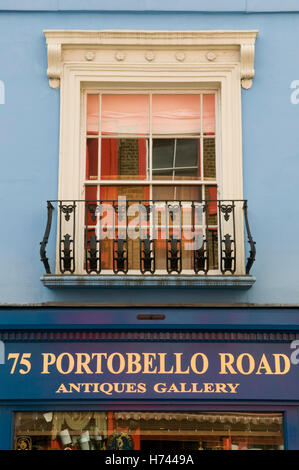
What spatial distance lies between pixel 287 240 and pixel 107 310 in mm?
2046

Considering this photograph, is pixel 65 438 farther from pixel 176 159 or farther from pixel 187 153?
pixel 187 153

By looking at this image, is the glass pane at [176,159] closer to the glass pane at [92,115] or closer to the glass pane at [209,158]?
the glass pane at [209,158]

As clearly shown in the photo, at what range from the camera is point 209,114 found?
25.0 feet

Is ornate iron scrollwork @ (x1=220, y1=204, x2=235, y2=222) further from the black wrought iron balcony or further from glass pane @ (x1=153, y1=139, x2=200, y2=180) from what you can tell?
glass pane @ (x1=153, y1=139, x2=200, y2=180)

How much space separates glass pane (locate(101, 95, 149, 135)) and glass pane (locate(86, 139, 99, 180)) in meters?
0.21

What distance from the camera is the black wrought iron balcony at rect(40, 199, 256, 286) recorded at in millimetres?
6910

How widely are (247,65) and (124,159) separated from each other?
1.70 metres

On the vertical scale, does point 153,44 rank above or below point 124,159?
above

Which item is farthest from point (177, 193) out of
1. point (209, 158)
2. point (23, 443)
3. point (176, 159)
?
point (23, 443)

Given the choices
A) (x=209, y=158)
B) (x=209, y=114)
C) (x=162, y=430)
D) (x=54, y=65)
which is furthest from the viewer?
(x=209, y=114)

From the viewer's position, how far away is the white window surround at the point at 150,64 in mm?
7320

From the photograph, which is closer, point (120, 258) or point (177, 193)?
point (120, 258)

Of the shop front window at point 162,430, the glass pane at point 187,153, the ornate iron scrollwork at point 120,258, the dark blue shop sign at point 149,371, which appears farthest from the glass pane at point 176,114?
the shop front window at point 162,430
